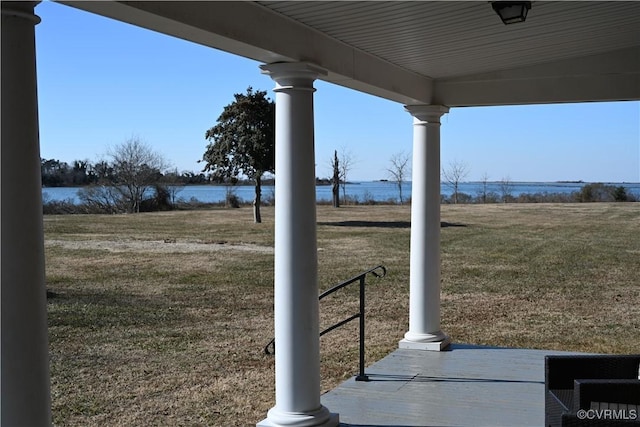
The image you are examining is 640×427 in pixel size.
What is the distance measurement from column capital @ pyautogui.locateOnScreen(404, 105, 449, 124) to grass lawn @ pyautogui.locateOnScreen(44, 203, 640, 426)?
3154mm

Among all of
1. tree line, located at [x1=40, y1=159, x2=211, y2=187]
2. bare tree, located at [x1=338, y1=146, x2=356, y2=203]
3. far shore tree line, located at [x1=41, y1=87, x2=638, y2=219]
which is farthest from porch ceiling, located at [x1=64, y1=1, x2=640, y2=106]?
bare tree, located at [x1=338, y1=146, x2=356, y2=203]

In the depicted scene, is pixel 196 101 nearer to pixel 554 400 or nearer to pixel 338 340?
pixel 338 340

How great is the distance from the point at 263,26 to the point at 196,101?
3779 centimetres

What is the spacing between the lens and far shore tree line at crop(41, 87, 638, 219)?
22.6 metres

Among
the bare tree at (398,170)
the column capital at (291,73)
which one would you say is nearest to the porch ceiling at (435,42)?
the column capital at (291,73)

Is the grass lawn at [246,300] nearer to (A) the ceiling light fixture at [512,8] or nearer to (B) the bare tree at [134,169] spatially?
(B) the bare tree at [134,169]

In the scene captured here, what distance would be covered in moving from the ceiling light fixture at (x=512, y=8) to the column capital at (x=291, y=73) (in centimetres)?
108

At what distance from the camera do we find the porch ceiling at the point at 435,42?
3367 mm

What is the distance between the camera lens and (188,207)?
101ft

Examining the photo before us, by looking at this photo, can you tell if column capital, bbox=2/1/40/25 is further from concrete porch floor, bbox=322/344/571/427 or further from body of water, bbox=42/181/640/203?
body of water, bbox=42/181/640/203

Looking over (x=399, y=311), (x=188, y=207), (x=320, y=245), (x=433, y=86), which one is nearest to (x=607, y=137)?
(x=320, y=245)

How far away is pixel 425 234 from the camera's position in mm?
6660

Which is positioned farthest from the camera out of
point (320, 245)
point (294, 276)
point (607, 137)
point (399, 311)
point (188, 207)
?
point (188, 207)

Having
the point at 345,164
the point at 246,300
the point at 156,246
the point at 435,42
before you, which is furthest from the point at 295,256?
the point at 345,164
